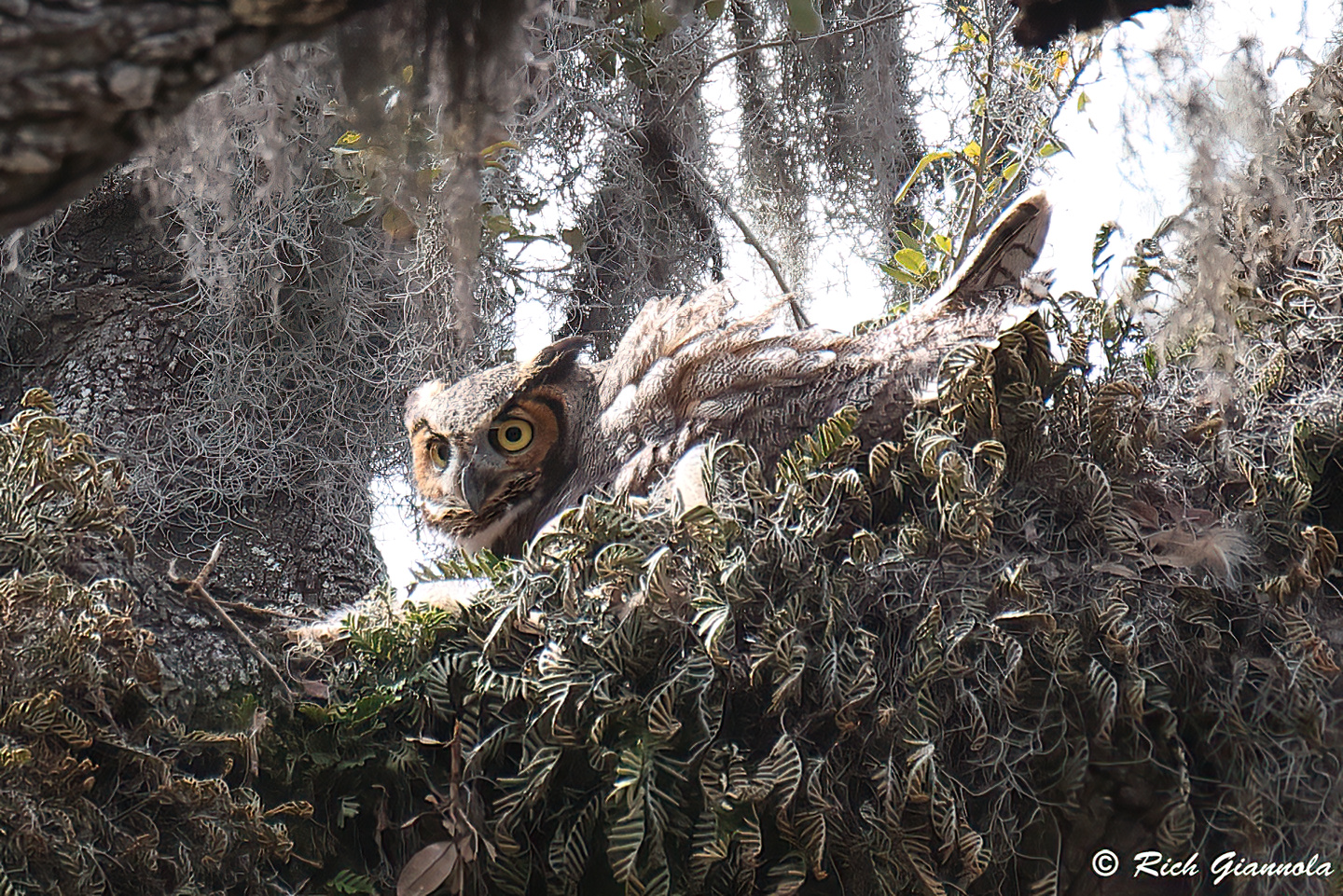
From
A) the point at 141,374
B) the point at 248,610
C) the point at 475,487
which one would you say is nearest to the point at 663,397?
the point at 475,487

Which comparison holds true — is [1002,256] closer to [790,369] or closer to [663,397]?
[790,369]

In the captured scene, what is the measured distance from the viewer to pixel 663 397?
1450mm

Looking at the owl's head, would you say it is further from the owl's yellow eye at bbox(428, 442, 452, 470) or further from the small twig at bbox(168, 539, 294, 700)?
the small twig at bbox(168, 539, 294, 700)

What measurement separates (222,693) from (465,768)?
0.26 m

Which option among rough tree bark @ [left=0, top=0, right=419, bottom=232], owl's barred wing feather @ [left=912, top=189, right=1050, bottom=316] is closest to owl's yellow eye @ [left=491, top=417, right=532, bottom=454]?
owl's barred wing feather @ [left=912, top=189, right=1050, bottom=316]

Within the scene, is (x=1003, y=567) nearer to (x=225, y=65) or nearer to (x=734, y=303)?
(x=734, y=303)

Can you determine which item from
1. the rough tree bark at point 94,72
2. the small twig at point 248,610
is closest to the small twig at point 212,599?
the small twig at point 248,610

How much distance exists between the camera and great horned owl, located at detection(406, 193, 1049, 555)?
4.28 ft

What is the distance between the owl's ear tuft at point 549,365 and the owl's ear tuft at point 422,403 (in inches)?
6.2

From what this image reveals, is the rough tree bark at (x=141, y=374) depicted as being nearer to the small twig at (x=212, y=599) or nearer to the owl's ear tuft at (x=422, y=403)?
the owl's ear tuft at (x=422, y=403)

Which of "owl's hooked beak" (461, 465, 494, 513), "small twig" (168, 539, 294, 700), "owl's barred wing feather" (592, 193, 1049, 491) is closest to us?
"small twig" (168, 539, 294, 700)

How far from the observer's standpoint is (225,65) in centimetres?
44

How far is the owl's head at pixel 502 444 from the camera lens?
1547 millimetres

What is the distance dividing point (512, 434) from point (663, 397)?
267mm
